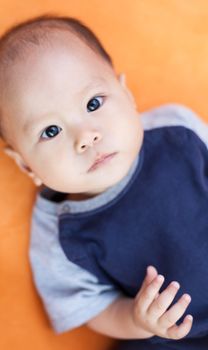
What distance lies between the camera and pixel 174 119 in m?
1.13

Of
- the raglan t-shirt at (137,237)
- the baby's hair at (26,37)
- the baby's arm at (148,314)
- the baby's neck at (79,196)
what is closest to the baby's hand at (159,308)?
the baby's arm at (148,314)

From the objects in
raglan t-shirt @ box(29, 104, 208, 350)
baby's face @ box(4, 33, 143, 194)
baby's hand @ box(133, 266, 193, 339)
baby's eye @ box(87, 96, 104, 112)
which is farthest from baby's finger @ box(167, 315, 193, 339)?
baby's eye @ box(87, 96, 104, 112)

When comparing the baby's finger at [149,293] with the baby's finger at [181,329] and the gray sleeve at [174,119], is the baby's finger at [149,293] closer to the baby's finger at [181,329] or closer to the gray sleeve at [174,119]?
the baby's finger at [181,329]

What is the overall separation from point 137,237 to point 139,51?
44 cm

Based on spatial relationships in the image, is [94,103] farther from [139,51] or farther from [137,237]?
[139,51]

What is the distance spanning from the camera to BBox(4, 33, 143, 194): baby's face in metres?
0.93

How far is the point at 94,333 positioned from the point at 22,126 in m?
0.45

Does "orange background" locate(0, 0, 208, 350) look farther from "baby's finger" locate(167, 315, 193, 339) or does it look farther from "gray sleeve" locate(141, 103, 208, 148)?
"baby's finger" locate(167, 315, 193, 339)

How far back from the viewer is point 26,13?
1214 millimetres

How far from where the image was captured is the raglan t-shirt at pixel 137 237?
40.9 inches

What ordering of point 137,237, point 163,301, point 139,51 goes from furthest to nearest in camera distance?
point 139,51, point 137,237, point 163,301

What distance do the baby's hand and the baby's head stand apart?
0.62ft

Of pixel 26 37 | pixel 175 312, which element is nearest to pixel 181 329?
pixel 175 312

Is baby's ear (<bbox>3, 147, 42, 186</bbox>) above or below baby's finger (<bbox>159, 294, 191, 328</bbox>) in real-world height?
above
